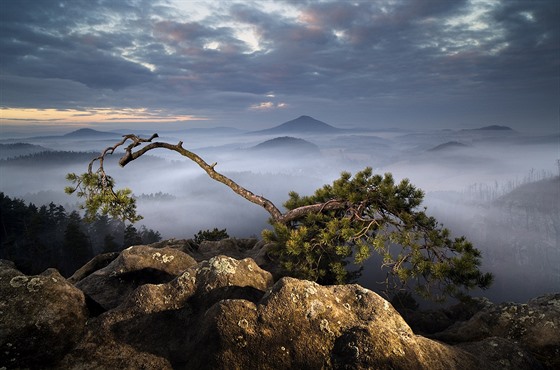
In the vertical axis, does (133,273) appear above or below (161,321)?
below

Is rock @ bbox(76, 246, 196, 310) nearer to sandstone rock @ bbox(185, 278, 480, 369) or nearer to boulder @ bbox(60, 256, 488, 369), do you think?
boulder @ bbox(60, 256, 488, 369)

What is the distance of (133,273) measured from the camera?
11086 mm

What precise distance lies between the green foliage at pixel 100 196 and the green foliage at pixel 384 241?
6.76 meters

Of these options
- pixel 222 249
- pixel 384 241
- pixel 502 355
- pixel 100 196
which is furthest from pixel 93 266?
pixel 502 355

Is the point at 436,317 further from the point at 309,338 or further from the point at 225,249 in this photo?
the point at 225,249

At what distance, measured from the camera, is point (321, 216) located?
41.8ft

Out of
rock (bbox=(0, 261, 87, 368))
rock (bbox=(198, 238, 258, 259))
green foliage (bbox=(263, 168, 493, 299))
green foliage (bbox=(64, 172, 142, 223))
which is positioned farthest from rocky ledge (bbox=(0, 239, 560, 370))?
rock (bbox=(198, 238, 258, 259))

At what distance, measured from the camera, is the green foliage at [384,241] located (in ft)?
31.2

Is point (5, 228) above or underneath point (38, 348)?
underneath

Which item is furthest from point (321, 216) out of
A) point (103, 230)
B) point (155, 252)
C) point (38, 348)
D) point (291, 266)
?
point (103, 230)

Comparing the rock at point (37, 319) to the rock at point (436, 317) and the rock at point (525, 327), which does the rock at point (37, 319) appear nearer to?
the rock at point (525, 327)

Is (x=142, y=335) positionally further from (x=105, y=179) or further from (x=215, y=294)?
(x=105, y=179)

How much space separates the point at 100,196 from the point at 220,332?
33.9 feet

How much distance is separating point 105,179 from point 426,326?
15.3m
